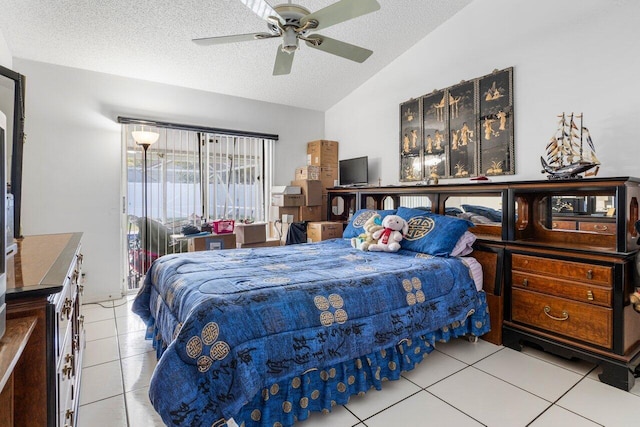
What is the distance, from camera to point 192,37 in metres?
3.19

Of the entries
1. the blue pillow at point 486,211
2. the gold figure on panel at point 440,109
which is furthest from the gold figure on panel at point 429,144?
the blue pillow at point 486,211

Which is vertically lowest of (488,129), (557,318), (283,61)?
Result: (557,318)

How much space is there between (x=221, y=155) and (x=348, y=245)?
239 centimetres

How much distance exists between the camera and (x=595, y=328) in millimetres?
2086

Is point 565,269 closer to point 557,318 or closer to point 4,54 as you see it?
point 557,318

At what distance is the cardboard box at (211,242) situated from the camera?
3.78m

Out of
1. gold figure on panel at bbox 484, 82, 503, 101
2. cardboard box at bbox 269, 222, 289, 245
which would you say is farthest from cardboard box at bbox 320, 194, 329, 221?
gold figure on panel at bbox 484, 82, 503, 101

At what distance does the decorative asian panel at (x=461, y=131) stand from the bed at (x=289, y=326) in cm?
131

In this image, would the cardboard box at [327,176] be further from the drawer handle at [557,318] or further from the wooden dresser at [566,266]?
the drawer handle at [557,318]

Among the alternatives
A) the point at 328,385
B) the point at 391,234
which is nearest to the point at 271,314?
the point at 328,385

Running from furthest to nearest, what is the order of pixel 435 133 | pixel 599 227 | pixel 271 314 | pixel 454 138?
pixel 435 133 < pixel 454 138 < pixel 599 227 < pixel 271 314

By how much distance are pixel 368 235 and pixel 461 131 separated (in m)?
1.56

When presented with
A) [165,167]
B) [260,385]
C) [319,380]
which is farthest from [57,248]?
[165,167]

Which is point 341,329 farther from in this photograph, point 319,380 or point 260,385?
point 260,385
